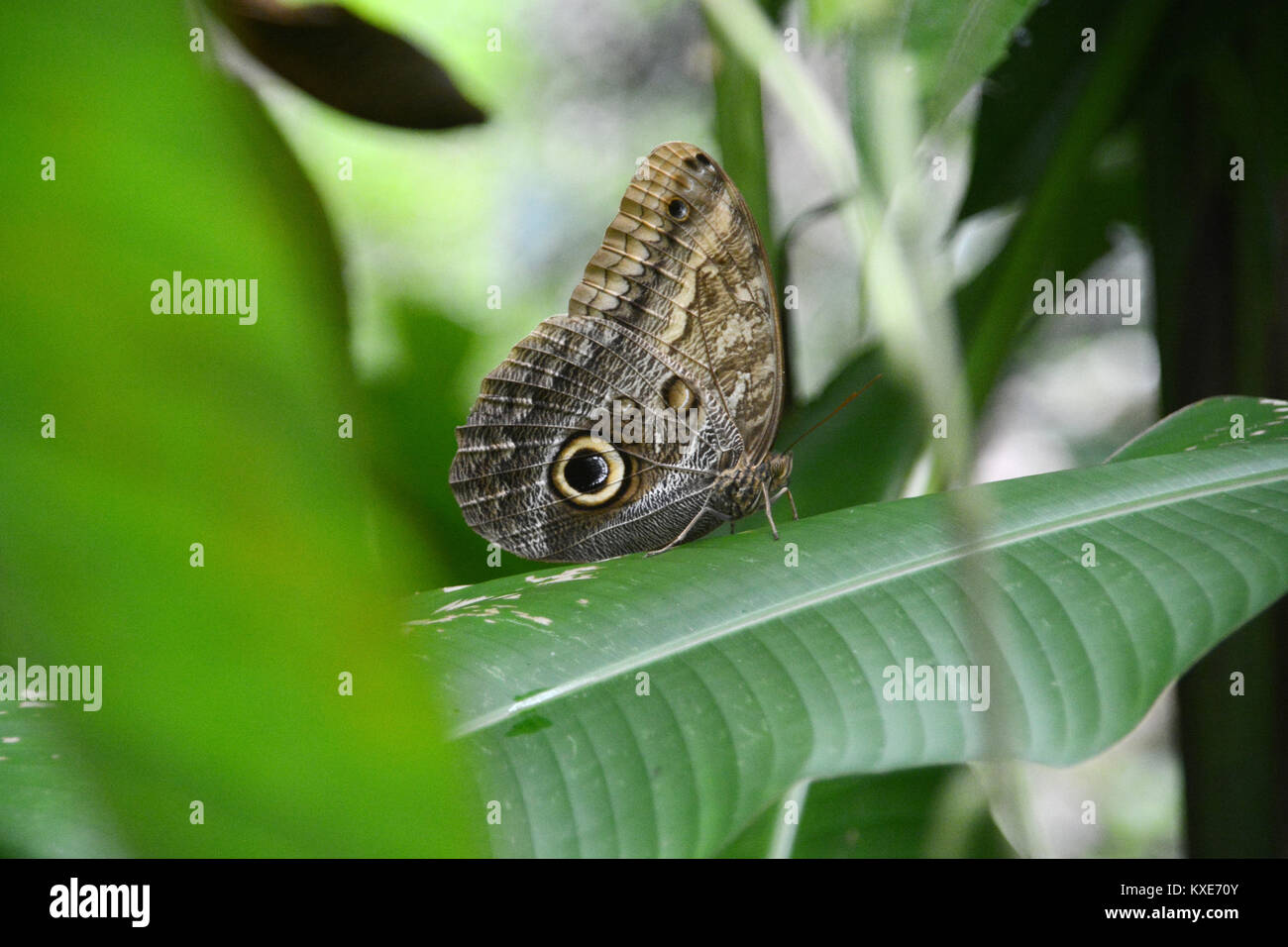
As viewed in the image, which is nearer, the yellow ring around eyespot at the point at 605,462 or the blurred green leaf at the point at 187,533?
the blurred green leaf at the point at 187,533

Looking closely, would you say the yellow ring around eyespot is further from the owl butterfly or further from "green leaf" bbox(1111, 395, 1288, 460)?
"green leaf" bbox(1111, 395, 1288, 460)

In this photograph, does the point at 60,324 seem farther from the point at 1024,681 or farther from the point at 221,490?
the point at 1024,681

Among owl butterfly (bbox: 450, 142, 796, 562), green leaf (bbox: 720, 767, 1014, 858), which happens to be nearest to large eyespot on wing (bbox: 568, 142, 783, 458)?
owl butterfly (bbox: 450, 142, 796, 562)

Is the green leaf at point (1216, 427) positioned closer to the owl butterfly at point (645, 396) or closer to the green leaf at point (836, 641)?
the green leaf at point (836, 641)

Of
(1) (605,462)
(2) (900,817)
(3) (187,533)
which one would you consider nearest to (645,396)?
(1) (605,462)

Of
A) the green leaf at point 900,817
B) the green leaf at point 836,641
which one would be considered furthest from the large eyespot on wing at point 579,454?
the green leaf at point 900,817

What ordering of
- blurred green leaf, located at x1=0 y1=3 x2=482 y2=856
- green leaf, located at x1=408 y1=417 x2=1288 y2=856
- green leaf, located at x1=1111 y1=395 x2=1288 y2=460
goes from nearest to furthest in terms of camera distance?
blurred green leaf, located at x1=0 y1=3 x2=482 y2=856
green leaf, located at x1=408 y1=417 x2=1288 y2=856
green leaf, located at x1=1111 y1=395 x2=1288 y2=460
